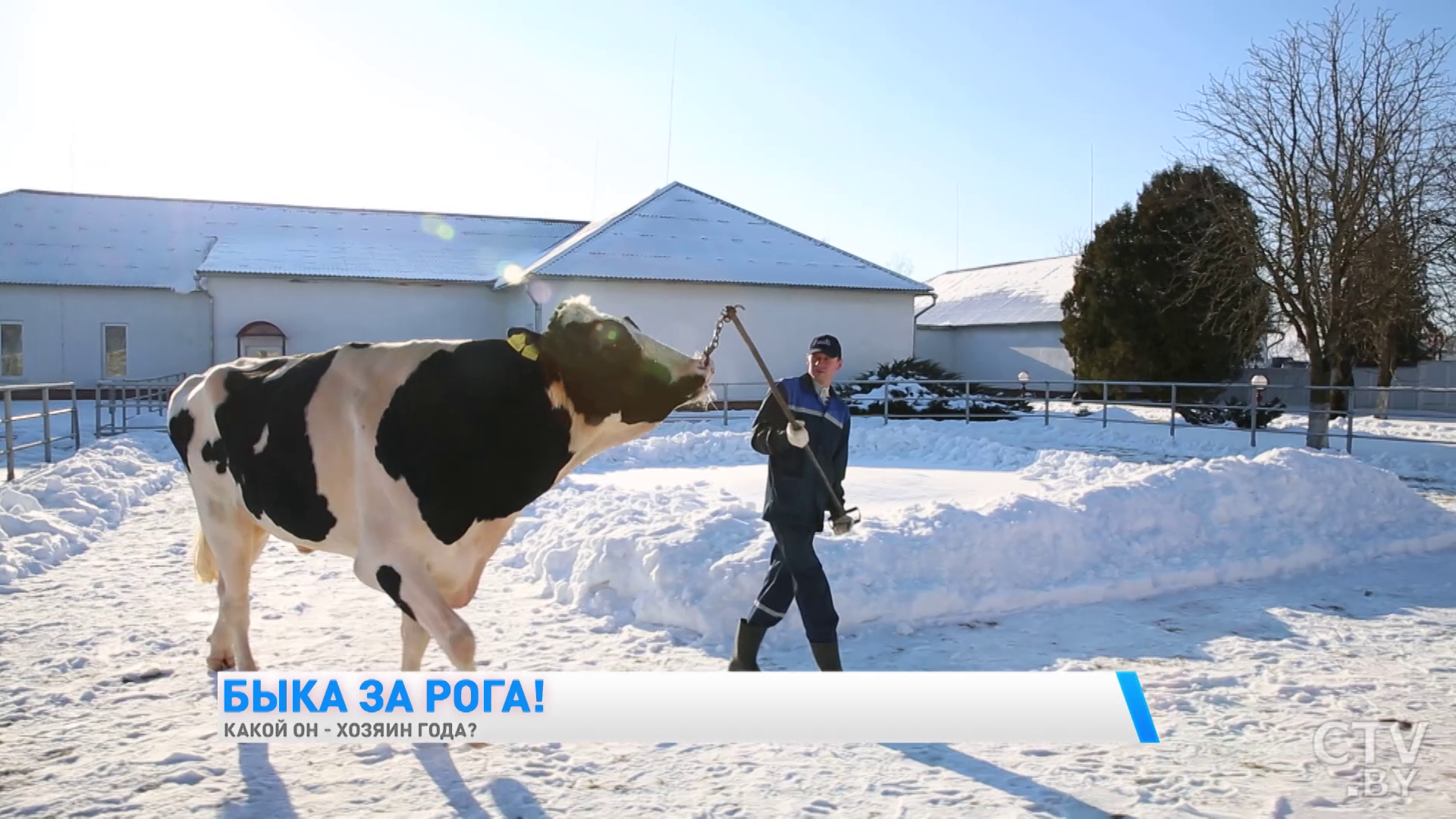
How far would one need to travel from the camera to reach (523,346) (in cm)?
377

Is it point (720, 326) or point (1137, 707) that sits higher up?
point (720, 326)

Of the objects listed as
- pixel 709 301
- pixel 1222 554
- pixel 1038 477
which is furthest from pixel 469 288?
pixel 1222 554

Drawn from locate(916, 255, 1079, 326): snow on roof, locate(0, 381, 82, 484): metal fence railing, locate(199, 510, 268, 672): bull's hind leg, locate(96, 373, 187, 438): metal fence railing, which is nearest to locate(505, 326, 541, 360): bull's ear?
locate(199, 510, 268, 672): bull's hind leg

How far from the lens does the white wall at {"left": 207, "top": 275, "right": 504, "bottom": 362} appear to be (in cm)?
2638

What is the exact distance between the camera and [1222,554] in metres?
7.59

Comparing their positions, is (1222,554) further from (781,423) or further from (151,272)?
(151,272)

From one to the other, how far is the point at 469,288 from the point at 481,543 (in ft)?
84.0

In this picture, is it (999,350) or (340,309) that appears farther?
(999,350)

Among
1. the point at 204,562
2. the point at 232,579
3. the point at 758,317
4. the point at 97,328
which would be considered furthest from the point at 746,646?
the point at 97,328

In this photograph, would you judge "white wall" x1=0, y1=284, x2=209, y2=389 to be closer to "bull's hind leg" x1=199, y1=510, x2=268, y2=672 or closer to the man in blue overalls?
"bull's hind leg" x1=199, y1=510, x2=268, y2=672

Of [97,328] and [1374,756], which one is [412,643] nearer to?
[1374,756]

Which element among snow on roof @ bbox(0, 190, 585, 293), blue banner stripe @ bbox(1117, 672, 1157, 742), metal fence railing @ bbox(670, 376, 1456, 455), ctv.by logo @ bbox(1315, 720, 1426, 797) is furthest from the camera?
snow on roof @ bbox(0, 190, 585, 293)

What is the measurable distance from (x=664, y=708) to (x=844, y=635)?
212 centimetres

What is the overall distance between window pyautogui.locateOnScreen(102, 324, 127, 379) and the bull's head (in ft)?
96.2
